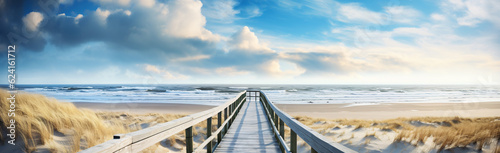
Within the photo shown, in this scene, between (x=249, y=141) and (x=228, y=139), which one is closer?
(x=249, y=141)

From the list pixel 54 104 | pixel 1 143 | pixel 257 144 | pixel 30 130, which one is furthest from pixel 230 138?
pixel 54 104

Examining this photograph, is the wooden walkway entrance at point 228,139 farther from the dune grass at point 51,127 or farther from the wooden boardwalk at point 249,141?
the dune grass at point 51,127

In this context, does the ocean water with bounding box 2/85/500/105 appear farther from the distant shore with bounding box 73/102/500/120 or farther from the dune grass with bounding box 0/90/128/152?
the distant shore with bounding box 73/102/500/120

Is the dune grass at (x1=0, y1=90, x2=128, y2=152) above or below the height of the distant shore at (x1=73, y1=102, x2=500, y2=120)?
above

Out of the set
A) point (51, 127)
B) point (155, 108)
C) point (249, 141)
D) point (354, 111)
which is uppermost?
point (51, 127)

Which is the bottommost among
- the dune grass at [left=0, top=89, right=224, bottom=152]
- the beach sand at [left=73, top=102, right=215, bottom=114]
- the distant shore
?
the distant shore

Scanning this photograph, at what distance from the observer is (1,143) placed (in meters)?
5.10

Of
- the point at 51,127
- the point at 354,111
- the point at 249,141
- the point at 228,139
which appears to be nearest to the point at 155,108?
the point at 354,111

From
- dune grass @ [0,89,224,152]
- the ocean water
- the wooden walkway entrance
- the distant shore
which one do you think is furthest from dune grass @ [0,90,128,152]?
the distant shore

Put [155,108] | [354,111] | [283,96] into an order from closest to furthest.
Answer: [354,111] < [155,108] < [283,96]

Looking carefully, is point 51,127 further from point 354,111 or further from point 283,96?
point 283,96

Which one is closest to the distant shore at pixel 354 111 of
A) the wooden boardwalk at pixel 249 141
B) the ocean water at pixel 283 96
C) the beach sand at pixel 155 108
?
the beach sand at pixel 155 108

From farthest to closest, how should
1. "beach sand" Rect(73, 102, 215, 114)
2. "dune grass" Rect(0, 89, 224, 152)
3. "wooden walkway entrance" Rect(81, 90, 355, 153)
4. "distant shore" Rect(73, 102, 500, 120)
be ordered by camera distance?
1. "beach sand" Rect(73, 102, 215, 114)
2. "distant shore" Rect(73, 102, 500, 120)
3. "dune grass" Rect(0, 89, 224, 152)
4. "wooden walkway entrance" Rect(81, 90, 355, 153)

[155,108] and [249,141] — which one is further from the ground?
[249,141]
